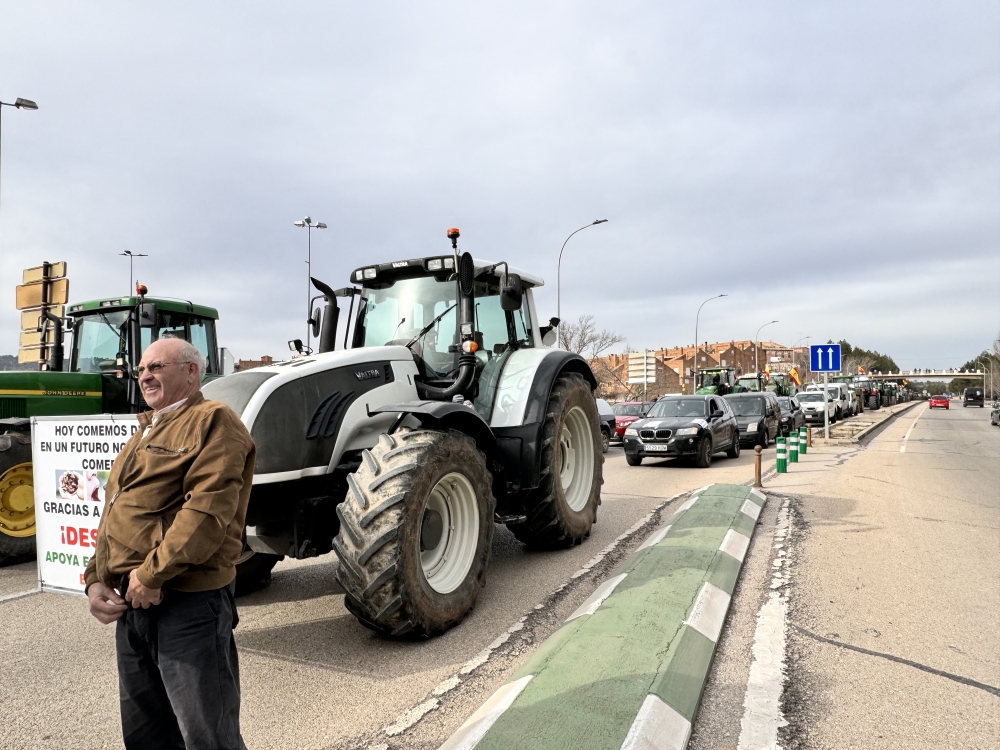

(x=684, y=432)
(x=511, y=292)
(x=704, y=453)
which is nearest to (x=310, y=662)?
(x=511, y=292)

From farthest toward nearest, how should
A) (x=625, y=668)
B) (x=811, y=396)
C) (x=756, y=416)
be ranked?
(x=811, y=396) < (x=756, y=416) < (x=625, y=668)

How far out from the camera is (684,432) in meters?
14.4

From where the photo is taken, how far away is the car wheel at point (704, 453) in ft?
47.6

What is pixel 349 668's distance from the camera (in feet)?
13.0

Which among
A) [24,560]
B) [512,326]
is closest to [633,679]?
[512,326]

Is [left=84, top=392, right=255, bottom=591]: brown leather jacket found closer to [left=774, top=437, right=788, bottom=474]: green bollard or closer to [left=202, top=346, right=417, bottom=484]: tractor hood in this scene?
[left=202, top=346, right=417, bottom=484]: tractor hood

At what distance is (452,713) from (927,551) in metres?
5.23

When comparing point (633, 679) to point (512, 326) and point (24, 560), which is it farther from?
point (24, 560)

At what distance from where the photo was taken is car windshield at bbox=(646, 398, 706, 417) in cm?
1589

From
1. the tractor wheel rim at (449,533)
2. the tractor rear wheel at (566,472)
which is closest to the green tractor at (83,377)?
the tractor wheel rim at (449,533)

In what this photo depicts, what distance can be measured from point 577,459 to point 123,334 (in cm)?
555

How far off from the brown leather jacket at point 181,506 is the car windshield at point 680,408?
A: 568 inches

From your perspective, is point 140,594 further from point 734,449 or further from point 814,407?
point 814,407

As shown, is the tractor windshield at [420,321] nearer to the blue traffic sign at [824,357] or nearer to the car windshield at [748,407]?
the blue traffic sign at [824,357]
